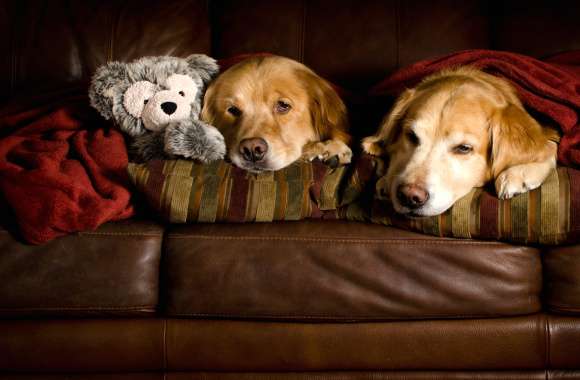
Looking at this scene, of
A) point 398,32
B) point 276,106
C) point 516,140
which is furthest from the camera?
point 398,32

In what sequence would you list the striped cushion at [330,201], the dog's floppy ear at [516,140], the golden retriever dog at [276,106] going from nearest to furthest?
the striped cushion at [330,201] < the dog's floppy ear at [516,140] < the golden retriever dog at [276,106]

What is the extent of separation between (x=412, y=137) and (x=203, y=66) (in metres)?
0.83

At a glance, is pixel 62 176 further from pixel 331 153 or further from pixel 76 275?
pixel 331 153

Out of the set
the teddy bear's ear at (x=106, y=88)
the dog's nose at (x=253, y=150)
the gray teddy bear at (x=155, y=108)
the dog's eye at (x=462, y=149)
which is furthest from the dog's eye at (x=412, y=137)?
the teddy bear's ear at (x=106, y=88)

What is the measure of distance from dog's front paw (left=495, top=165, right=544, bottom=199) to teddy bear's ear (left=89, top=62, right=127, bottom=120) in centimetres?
123

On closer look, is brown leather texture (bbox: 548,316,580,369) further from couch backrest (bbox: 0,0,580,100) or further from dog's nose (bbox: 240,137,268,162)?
couch backrest (bbox: 0,0,580,100)

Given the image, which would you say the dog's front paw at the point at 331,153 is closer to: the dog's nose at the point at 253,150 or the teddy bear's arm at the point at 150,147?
the dog's nose at the point at 253,150

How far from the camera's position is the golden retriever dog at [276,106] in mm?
1939

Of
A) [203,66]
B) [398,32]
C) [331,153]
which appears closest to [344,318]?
[331,153]

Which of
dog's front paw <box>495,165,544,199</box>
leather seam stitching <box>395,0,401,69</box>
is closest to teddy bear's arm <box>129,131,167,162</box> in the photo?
dog's front paw <box>495,165,544,199</box>

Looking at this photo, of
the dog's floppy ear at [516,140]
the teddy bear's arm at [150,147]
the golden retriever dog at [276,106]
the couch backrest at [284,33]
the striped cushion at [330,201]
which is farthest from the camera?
the couch backrest at [284,33]

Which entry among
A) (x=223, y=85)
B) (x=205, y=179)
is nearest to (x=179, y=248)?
(x=205, y=179)

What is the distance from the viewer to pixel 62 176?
154 cm

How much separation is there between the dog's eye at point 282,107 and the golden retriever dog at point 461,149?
380 millimetres
